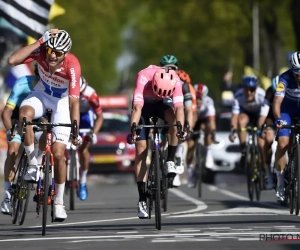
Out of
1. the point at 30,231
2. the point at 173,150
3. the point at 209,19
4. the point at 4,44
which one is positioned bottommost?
the point at 30,231

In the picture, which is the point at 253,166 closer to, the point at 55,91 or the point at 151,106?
the point at 151,106

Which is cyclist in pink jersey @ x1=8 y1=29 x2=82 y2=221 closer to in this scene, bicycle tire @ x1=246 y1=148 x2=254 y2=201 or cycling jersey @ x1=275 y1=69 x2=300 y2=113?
cycling jersey @ x1=275 y1=69 x2=300 y2=113

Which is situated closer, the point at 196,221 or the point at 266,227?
the point at 266,227

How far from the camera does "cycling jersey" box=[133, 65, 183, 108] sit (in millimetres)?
14797

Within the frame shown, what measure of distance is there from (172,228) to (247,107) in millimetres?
8028

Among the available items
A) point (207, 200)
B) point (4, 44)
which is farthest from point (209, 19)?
point (207, 200)

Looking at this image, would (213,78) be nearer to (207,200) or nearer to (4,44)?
(4,44)

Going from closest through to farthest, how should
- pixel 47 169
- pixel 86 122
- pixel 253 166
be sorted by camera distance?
pixel 47 169
pixel 86 122
pixel 253 166

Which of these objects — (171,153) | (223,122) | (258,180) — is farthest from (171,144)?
(223,122)

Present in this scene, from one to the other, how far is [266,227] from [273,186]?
5425 millimetres

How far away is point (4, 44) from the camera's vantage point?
1210 inches

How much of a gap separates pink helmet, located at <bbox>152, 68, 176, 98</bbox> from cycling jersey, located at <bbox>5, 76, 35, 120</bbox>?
2.26 meters

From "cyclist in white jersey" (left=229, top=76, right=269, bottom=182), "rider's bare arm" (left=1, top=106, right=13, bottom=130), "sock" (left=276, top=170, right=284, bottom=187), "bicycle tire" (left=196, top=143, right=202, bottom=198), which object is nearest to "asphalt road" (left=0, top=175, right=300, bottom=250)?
"sock" (left=276, top=170, right=284, bottom=187)

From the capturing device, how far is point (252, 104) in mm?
21953
